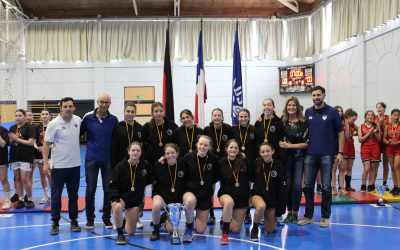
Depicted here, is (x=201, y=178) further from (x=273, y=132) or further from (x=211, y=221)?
(x=273, y=132)

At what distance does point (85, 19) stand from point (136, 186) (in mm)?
15554

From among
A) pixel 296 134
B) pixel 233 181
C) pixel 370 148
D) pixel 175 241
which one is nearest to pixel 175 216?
pixel 175 241

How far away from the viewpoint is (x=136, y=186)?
4664 mm

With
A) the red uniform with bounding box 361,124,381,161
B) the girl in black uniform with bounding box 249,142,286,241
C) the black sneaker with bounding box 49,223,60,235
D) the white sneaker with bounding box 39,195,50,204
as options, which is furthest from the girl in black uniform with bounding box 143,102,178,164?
the red uniform with bounding box 361,124,381,161

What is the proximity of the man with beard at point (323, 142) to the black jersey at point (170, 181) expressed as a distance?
5.45 feet

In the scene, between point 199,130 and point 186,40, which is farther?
point 186,40

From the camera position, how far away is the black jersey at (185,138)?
16.6ft

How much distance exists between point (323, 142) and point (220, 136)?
1.33 m

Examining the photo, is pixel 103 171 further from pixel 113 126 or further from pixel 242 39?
pixel 242 39

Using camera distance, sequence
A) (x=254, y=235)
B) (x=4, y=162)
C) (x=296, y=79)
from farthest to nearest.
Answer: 1. (x=296, y=79)
2. (x=4, y=162)
3. (x=254, y=235)

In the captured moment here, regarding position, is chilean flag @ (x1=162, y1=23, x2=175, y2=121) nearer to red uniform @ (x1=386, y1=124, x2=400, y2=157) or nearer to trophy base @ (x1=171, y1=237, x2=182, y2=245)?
trophy base @ (x1=171, y1=237, x2=182, y2=245)

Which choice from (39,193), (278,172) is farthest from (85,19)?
(278,172)

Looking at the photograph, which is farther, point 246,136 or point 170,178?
point 246,136

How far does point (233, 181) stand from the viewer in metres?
4.70
